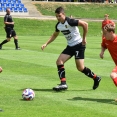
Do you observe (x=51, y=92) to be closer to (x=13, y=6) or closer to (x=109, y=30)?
(x=109, y=30)

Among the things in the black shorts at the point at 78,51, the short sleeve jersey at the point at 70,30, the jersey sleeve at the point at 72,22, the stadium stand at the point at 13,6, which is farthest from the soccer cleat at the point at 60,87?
the stadium stand at the point at 13,6

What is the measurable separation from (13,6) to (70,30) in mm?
47622

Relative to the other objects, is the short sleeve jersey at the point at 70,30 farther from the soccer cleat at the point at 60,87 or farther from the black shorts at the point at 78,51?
the soccer cleat at the point at 60,87

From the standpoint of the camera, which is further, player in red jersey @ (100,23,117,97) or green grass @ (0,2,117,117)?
player in red jersey @ (100,23,117,97)

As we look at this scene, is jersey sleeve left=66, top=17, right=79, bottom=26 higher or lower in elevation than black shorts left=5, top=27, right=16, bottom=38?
higher

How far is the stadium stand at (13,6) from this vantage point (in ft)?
197

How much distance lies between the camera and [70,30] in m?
13.7

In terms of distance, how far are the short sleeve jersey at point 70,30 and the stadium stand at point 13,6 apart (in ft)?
153

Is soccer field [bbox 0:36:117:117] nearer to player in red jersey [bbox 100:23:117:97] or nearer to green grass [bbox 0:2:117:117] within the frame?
green grass [bbox 0:2:117:117]

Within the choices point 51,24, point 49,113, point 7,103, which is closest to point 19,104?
point 7,103

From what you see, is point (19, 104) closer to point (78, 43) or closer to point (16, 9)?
point (78, 43)

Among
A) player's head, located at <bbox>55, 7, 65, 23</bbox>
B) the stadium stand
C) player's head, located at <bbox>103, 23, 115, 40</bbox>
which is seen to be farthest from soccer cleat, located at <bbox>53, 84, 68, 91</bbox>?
the stadium stand

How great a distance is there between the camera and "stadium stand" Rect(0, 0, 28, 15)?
5999 centimetres

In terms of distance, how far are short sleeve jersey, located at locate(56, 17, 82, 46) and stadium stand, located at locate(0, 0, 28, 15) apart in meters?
46.5
